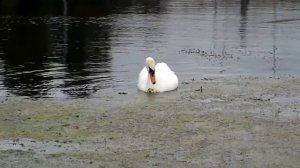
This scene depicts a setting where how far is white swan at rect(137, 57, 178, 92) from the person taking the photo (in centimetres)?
1510

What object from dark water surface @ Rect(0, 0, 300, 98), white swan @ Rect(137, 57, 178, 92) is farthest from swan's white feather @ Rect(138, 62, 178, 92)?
dark water surface @ Rect(0, 0, 300, 98)

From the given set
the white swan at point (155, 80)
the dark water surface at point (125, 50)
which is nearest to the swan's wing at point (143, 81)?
the white swan at point (155, 80)

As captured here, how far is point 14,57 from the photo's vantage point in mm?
21953

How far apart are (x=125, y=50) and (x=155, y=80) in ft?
28.4

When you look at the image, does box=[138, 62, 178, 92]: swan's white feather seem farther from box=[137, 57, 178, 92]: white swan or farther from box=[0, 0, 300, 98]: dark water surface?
box=[0, 0, 300, 98]: dark water surface

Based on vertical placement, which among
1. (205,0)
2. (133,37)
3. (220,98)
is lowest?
(205,0)

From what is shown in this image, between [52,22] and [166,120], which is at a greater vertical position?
[166,120]

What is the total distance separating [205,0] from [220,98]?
54.9 metres

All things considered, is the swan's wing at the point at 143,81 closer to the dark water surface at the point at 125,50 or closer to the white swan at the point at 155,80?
the white swan at the point at 155,80

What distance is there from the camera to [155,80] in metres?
15.3

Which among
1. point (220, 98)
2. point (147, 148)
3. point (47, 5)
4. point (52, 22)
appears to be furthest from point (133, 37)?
point (47, 5)

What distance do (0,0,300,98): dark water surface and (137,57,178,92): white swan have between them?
47 cm

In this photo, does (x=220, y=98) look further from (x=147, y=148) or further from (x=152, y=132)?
(x=147, y=148)

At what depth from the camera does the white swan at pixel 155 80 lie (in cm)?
1510
